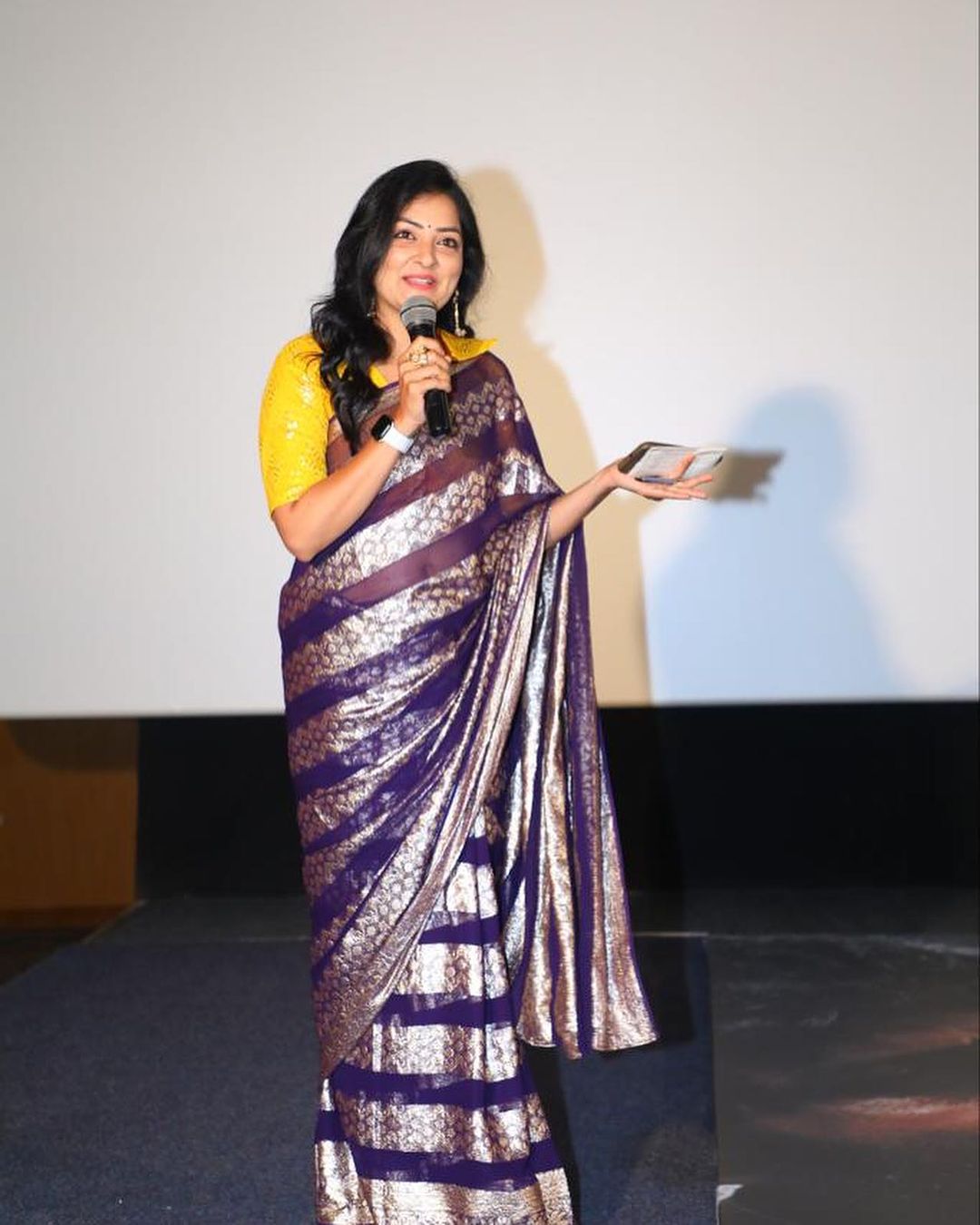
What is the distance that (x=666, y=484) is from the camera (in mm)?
2260

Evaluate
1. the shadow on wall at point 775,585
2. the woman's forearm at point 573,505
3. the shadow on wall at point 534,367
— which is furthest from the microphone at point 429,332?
the shadow on wall at point 775,585

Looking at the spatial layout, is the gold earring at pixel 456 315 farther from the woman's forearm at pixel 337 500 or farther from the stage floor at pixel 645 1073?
the stage floor at pixel 645 1073

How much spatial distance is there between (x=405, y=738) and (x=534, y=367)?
6.45 feet

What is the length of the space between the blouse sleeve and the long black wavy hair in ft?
0.07

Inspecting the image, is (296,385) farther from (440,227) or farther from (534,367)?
(534,367)

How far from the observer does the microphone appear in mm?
1914

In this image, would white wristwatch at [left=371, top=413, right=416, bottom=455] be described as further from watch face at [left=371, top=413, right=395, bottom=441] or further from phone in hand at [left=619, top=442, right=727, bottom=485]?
phone in hand at [left=619, top=442, right=727, bottom=485]

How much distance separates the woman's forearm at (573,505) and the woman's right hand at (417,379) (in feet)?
1.07

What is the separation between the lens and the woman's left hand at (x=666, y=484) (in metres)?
2.20

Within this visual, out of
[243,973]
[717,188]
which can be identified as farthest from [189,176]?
[243,973]

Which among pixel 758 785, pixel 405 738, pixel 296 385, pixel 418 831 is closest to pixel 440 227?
pixel 296 385

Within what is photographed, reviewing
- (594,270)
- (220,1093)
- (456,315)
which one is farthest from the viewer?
(594,270)

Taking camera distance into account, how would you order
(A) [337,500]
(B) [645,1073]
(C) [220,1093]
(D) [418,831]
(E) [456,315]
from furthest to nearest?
(B) [645,1073]
(C) [220,1093]
(E) [456,315]
(D) [418,831]
(A) [337,500]

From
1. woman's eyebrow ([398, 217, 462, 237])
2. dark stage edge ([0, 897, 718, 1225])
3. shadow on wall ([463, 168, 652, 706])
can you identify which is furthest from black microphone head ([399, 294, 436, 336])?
shadow on wall ([463, 168, 652, 706])
